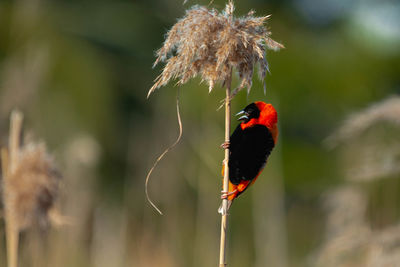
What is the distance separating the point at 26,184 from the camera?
2186 millimetres

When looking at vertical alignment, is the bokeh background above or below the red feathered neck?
above

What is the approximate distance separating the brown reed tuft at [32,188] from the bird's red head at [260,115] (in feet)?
2.80

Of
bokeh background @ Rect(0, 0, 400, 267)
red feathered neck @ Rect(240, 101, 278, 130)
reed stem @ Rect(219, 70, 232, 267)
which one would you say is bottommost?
reed stem @ Rect(219, 70, 232, 267)

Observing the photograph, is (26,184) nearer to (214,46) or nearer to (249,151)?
(249,151)

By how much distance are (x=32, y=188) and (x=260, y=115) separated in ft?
3.24

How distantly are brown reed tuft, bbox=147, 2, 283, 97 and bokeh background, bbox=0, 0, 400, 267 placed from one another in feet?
2.67

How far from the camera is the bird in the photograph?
1.97 m

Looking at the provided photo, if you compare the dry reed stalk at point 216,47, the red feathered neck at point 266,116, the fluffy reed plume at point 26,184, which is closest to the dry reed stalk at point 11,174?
the fluffy reed plume at point 26,184

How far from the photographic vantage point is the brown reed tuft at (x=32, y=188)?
7.14 feet

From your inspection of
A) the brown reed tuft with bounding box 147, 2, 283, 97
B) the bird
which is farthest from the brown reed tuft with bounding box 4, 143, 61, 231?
the brown reed tuft with bounding box 147, 2, 283, 97

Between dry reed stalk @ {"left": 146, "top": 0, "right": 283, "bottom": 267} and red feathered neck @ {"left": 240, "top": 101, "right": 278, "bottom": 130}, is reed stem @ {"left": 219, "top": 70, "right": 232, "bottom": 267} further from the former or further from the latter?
red feathered neck @ {"left": 240, "top": 101, "right": 278, "bottom": 130}

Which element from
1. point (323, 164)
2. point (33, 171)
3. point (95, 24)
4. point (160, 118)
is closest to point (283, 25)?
point (323, 164)

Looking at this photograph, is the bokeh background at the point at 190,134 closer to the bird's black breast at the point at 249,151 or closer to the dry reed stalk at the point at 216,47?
the bird's black breast at the point at 249,151

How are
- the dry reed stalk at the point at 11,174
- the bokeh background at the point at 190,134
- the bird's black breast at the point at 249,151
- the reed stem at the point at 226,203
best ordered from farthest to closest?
the bokeh background at the point at 190,134, the dry reed stalk at the point at 11,174, the bird's black breast at the point at 249,151, the reed stem at the point at 226,203
